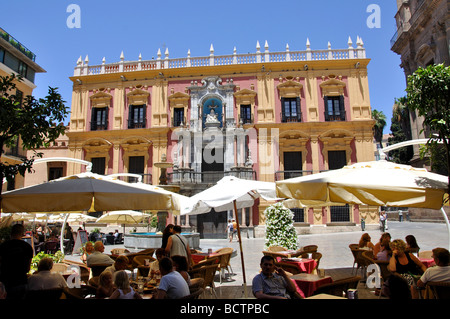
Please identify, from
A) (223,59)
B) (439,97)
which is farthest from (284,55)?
(439,97)

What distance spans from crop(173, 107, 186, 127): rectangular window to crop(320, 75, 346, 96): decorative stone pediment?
10237 millimetres

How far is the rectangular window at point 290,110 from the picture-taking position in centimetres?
2300

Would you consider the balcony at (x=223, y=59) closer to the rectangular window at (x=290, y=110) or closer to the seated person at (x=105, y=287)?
the rectangular window at (x=290, y=110)

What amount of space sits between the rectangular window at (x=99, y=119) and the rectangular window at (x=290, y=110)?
43.3 feet

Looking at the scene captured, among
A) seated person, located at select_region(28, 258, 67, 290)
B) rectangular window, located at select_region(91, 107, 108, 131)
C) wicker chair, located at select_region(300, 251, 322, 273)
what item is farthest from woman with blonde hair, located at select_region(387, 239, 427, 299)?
rectangular window, located at select_region(91, 107, 108, 131)

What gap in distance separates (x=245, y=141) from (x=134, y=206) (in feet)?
59.5

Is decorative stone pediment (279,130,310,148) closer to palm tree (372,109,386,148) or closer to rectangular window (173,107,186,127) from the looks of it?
rectangular window (173,107,186,127)

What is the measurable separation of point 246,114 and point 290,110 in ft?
10.4

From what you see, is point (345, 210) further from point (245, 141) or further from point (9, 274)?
point (9, 274)

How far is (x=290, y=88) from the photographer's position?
23.1 m

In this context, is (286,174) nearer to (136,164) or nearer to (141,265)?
(136,164)

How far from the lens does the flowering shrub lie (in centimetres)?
1024

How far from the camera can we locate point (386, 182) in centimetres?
460

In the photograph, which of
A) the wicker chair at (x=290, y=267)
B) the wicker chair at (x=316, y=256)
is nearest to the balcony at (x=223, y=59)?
the wicker chair at (x=316, y=256)
